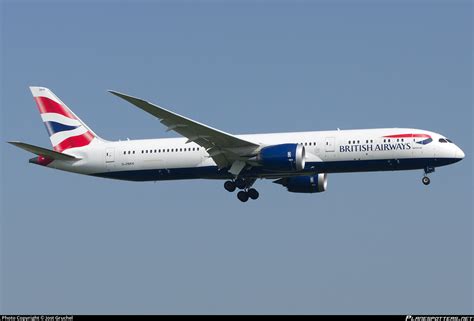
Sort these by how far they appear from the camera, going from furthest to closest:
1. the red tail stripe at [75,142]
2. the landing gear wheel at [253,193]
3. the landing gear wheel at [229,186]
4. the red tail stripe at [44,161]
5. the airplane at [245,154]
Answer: the red tail stripe at [75,142], the red tail stripe at [44,161], the landing gear wheel at [253,193], the landing gear wheel at [229,186], the airplane at [245,154]

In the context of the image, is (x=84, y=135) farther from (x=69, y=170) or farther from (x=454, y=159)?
(x=454, y=159)

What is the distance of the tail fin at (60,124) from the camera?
58188 millimetres

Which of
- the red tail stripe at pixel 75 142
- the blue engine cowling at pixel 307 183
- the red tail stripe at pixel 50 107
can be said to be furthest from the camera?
the red tail stripe at pixel 50 107

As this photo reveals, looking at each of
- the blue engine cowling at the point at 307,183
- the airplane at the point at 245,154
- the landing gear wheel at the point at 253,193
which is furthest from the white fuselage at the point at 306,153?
the blue engine cowling at the point at 307,183

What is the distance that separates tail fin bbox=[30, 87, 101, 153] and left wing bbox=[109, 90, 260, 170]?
786 cm

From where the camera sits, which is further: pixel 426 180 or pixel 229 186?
pixel 229 186

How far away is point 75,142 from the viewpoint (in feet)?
191

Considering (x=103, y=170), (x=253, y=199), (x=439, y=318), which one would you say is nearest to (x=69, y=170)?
(x=103, y=170)

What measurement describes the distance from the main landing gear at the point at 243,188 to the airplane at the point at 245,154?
0.05 metres

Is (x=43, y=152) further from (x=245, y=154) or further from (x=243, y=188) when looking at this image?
(x=245, y=154)

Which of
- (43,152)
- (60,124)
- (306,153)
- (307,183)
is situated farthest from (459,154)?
(60,124)

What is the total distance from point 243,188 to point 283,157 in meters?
4.81

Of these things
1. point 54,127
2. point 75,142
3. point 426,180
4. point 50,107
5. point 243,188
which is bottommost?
point 426,180

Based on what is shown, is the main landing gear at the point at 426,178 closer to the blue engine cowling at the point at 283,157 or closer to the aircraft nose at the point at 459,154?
the aircraft nose at the point at 459,154
